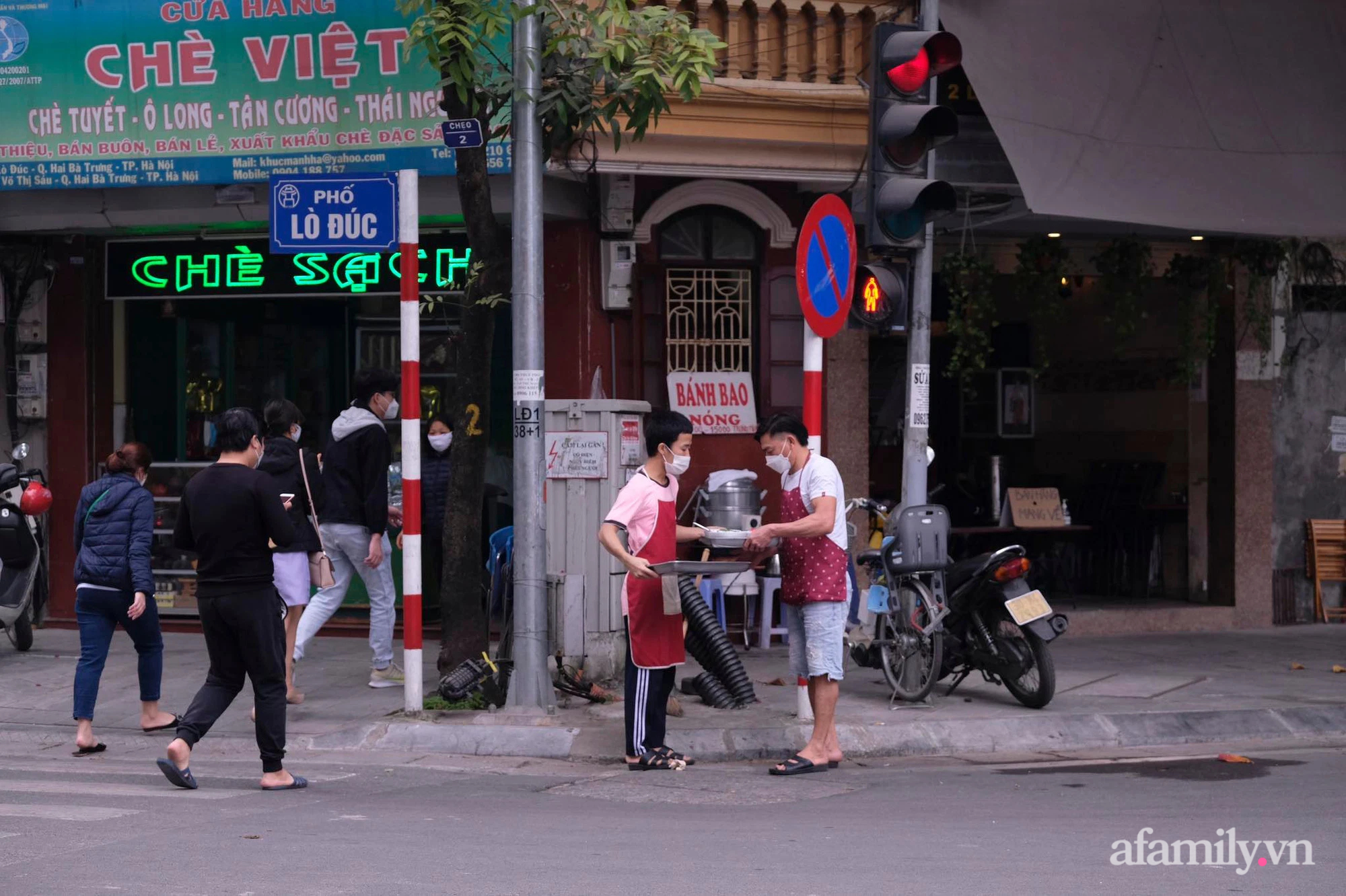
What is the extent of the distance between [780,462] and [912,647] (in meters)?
1.94

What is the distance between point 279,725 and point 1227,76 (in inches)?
329

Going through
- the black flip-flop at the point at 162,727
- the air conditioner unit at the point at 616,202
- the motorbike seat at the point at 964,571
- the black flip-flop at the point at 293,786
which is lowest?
the black flip-flop at the point at 162,727

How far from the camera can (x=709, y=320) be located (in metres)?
11.9

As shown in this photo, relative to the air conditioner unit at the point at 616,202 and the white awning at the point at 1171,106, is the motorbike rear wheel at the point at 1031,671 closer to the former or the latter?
the white awning at the point at 1171,106

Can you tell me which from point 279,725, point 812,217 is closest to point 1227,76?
point 812,217

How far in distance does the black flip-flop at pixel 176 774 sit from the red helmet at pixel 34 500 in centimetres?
475

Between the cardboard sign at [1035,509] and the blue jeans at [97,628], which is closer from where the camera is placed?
the blue jeans at [97,628]

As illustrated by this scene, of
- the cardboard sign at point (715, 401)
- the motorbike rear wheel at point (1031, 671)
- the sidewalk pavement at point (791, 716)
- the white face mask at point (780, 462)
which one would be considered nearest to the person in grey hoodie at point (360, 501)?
the sidewalk pavement at point (791, 716)

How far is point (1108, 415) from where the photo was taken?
14898 millimetres

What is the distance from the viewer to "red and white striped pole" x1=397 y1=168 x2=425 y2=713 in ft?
29.0

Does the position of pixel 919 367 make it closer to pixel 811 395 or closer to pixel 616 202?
pixel 811 395

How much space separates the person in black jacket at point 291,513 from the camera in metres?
9.46

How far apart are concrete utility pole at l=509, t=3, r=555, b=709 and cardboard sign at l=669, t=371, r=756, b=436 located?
9.42 ft

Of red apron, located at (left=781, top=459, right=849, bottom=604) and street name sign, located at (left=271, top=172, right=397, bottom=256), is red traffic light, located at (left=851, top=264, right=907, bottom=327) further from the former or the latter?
street name sign, located at (left=271, top=172, right=397, bottom=256)
